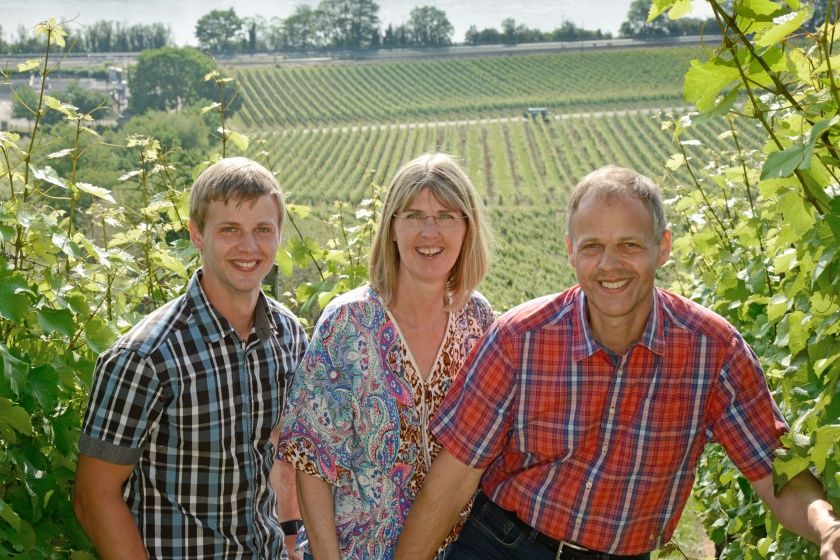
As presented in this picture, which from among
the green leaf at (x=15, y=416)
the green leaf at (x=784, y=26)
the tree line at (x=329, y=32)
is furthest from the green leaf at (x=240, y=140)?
the tree line at (x=329, y=32)

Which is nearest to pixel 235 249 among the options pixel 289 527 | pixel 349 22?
pixel 289 527

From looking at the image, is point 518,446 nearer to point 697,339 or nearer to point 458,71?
point 697,339

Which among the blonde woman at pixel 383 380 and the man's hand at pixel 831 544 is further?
the blonde woman at pixel 383 380

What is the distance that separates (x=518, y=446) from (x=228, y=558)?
1.76ft

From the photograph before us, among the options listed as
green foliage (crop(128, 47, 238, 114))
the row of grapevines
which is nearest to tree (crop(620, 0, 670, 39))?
the row of grapevines

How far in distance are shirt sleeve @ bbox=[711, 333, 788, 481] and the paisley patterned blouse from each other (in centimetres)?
52

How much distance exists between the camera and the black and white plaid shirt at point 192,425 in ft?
4.95

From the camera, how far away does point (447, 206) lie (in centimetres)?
175

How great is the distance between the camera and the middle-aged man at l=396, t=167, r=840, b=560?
1505 mm

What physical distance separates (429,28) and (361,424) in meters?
82.9

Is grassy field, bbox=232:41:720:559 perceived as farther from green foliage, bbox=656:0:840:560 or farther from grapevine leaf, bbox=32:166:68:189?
green foliage, bbox=656:0:840:560

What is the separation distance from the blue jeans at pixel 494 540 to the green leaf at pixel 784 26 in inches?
33.8

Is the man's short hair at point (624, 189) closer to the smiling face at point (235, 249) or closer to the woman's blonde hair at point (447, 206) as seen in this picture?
the woman's blonde hair at point (447, 206)

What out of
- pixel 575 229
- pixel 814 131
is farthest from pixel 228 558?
pixel 814 131
